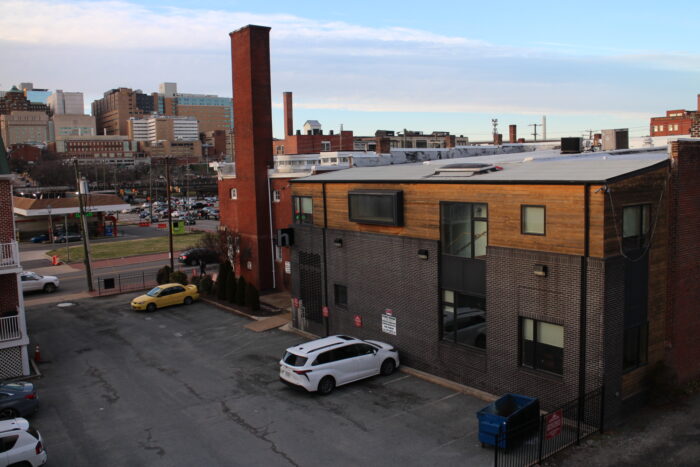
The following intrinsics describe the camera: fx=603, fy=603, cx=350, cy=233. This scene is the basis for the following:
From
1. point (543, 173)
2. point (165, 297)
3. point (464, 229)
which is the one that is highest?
point (543, 173)

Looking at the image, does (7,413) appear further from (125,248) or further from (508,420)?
(125,248)

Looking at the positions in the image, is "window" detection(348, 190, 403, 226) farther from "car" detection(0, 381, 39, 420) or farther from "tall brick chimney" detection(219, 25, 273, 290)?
"tall brick chimney" detection(219, 25, 273, 290)

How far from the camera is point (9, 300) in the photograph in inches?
981

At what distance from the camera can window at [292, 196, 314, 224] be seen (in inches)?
1094

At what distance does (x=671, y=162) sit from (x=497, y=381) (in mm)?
8687

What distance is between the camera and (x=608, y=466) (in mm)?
15000

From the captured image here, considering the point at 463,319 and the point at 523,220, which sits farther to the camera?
the point at 463,319

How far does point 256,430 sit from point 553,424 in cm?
835

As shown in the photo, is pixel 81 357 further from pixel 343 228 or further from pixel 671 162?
pixel 671 162

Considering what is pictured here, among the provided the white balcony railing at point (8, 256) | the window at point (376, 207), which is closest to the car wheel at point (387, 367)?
the window at point (376, 207)

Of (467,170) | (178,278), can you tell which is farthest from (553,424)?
(178,278)

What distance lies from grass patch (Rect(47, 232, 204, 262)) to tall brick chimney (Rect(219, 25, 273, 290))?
22183 millimetres

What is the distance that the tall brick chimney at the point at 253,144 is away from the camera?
123ft

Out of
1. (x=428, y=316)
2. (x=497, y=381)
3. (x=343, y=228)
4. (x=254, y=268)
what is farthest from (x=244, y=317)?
(x=497, y=381)
